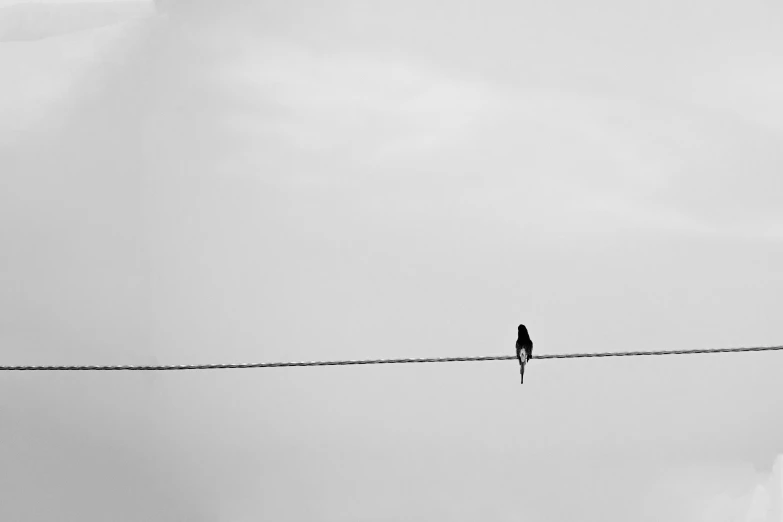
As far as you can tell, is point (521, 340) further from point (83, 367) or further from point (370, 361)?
point (83, 367)

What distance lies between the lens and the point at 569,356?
11969mm

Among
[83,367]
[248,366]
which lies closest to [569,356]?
[248,366]

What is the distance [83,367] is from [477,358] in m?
5.60

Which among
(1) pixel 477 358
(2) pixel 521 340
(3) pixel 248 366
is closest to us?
(3) pixel 248 366

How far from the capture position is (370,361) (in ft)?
40.7

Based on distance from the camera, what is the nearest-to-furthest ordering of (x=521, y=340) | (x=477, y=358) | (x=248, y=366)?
(x=248, y=366)
(x=477, y=358)
(x=521, y=340)

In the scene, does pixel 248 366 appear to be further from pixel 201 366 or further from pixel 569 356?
→ pixel 569 356

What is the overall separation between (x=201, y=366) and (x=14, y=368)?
8.76 ft

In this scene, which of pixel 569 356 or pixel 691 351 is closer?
pixel 569 356

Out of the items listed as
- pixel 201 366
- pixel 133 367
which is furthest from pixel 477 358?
pixel 133 367

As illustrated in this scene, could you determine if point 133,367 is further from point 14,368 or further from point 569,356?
point 569,356

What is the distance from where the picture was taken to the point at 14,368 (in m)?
12.2

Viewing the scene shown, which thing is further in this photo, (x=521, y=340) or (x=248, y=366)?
(x=521, y=340)

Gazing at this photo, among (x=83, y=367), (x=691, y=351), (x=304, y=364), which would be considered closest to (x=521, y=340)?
(x=691, y=351)
